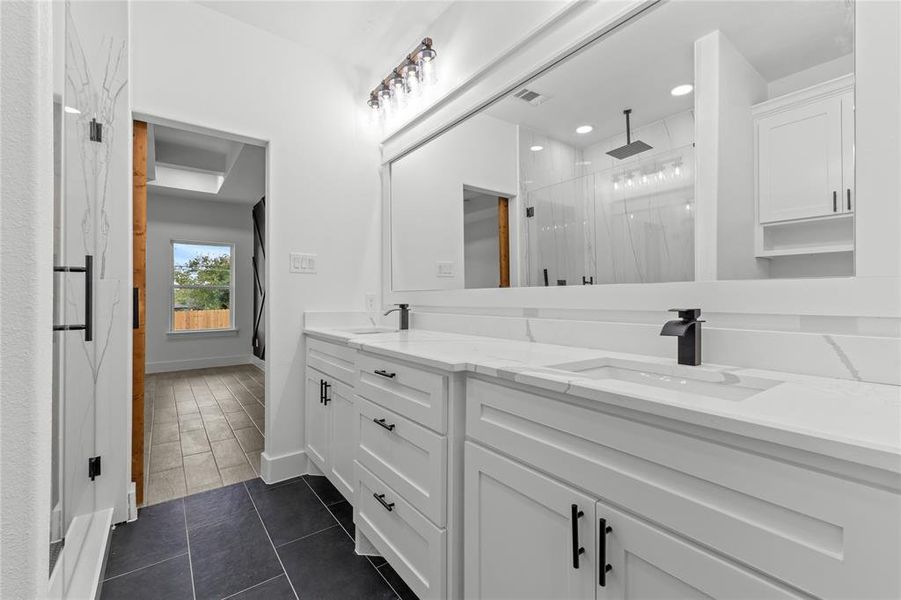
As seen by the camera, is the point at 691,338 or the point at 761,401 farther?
the point at 691,338

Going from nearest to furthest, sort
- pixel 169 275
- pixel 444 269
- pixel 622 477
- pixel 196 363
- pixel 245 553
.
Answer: pixel 622 477 < pixel 245 553 < pixel 444 269 < pixel 169 275 < pixel 196 363

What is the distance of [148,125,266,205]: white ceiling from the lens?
397 cm

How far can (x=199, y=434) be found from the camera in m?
2.97

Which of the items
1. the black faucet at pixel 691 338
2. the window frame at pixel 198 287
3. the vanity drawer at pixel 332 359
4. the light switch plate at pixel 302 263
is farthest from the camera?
the window frame at pixel 198 287

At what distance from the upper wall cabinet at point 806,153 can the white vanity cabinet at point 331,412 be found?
156 cm

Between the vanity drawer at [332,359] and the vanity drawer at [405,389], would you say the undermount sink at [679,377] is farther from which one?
the vanity drawer at [332,359]

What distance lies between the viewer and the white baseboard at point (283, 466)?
2262 millimetres

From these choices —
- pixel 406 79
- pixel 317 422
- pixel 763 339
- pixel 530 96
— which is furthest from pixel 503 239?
pixel 317 422

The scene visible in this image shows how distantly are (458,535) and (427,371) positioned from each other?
0.48 metres

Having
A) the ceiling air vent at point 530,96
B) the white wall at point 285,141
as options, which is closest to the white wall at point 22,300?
the ceiling air vent at point 530,96

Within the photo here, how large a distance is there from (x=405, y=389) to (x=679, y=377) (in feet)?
2.71

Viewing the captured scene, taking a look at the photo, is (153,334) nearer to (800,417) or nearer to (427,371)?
(427,371)

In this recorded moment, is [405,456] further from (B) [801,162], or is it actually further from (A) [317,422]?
(B) [801,162]

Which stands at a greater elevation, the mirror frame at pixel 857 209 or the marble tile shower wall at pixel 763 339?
the mirror frame at pixel 857 209
